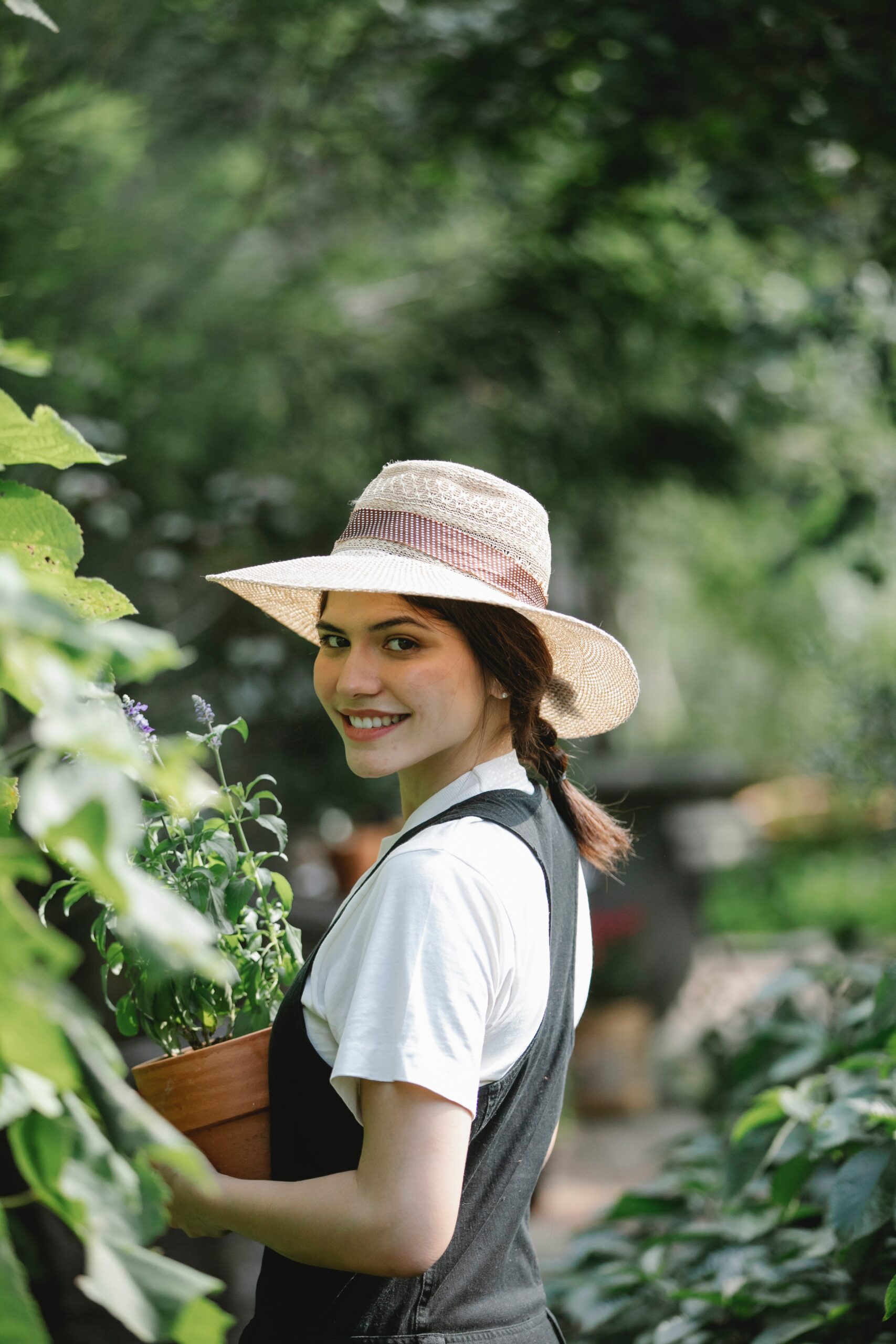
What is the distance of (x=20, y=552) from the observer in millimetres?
1000

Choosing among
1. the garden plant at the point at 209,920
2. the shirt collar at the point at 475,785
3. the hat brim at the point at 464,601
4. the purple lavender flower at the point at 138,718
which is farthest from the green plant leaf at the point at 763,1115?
the purple lavender flower at the point at 138,718

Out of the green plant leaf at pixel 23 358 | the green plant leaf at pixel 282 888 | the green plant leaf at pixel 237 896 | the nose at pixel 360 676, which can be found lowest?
the green plant leaf at pixel 282 888

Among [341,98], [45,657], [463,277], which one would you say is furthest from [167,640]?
[463,277]

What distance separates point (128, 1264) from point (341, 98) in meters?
3.94

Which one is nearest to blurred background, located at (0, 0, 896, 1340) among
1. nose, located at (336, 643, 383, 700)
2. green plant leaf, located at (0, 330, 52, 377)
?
nose, located at (336, 643, 383, 700)

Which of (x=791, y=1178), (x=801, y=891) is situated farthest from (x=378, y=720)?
(x=801, y=891)

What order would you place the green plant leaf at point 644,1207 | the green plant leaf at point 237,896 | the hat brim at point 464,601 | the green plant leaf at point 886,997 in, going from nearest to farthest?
the green plant leaf at point 237,896 → the hat brim at point 464,601 → the green plant leaf at point 886,997 → the green plant leaf at point 644,1207

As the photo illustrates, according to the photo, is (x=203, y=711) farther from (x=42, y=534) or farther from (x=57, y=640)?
(x=57, y=640)

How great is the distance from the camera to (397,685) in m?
1.38

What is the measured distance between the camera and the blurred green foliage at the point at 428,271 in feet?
10.7

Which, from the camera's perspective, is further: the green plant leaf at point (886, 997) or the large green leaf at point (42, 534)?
the green plant leaf at point (886, 997)

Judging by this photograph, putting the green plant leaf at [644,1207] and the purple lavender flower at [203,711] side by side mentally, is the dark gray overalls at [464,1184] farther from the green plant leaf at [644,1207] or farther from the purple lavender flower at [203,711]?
the green plant leaf at [644,1207]

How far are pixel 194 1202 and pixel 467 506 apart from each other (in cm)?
84

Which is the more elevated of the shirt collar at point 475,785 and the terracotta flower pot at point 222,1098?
the shirt collar at point 475,785
